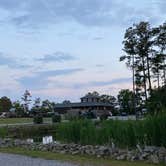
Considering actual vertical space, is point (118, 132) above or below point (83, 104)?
below

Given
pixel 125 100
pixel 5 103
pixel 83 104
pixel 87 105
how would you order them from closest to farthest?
pixel 125 100
pixel 87 105
pixel 83 104
pixel 5 103

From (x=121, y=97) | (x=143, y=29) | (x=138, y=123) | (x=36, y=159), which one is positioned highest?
(x=143, y=29)

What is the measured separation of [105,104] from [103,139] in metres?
85.7

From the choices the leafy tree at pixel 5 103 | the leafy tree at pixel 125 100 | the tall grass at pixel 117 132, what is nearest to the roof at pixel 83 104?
the leafy tree at pixel 125 100

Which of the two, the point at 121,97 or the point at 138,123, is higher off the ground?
the point at 121,97

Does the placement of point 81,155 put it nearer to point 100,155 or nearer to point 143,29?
point 100,155

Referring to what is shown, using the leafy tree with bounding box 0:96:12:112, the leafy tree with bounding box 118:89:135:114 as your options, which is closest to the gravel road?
the leafy tree with bounding box 118:89:135:114

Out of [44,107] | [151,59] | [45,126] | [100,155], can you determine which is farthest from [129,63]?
[100,155]

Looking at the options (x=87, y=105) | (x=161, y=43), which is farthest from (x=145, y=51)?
(x=87, y=105)

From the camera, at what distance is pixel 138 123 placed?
19203 millimetres

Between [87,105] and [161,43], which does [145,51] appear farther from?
[87,105]

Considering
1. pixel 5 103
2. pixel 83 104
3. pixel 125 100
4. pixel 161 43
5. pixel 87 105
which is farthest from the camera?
pixel 5 103

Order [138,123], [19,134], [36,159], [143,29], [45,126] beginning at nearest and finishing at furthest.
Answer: [36,159] → [138,123] → [19,134] → [45,126] → [143,29]

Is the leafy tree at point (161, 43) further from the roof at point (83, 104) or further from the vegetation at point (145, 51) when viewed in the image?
the roof at point (83, 104)
